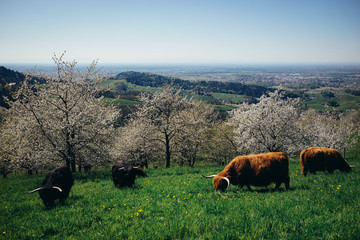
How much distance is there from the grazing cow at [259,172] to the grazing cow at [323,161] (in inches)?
139

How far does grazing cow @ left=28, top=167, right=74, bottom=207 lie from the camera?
30.3 ft

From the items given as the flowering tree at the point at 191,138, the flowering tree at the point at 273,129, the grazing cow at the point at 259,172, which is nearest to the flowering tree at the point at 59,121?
the grazing cow at the point at 259,172

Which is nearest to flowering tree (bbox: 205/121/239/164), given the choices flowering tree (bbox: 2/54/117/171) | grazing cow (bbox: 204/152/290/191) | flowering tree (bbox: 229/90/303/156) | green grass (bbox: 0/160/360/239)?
flowering tree (bbox: 229/90/303/156)

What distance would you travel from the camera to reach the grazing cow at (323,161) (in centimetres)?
1155

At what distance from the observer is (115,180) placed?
1240cm

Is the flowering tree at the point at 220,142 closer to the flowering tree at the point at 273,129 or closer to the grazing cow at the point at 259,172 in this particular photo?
the flowering tree at the point at 273,129

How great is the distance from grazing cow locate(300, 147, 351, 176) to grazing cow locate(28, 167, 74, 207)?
46.8ft

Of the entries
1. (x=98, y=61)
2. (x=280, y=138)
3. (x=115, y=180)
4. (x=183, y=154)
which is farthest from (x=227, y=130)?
(x=115, y=180)

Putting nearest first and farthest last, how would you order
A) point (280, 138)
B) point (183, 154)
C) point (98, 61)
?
1. point (98, 61)
2. point (280, 138)
3. point (183, 154)

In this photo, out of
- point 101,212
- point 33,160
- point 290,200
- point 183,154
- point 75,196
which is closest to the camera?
point 290,200

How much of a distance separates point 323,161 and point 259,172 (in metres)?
5.50

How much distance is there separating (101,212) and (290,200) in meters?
7.46

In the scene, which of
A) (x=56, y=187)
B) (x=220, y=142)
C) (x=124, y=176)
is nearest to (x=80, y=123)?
(x=124, y=176)

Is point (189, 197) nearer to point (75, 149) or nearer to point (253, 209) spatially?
point (253, 209)
